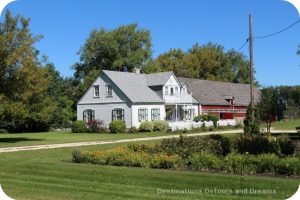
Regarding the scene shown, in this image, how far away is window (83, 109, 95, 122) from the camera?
45.7 m

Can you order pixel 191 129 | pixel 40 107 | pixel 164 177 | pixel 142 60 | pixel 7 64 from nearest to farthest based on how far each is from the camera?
pixel 164 177 < pixel 7 64 < pixel 40 107 < pixel 191 129 < pixel 142 60

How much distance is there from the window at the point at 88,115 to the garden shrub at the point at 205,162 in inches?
1336

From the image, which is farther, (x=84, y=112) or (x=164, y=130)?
(x=84, y=112)

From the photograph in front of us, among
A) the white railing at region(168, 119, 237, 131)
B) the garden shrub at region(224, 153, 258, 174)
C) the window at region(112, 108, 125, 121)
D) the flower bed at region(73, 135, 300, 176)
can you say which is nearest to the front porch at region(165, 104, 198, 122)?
the white railing at region(168, 119, 237, 131)

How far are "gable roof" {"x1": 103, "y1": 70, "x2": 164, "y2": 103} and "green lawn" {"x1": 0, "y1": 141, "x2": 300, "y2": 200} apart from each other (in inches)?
1186

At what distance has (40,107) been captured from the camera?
102 feet

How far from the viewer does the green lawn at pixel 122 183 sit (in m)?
9.54

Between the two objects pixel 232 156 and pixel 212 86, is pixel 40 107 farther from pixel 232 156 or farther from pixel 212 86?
pixel 212 86

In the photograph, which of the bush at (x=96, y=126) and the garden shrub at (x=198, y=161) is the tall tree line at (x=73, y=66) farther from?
the garden shrub at (x=198, y=161)

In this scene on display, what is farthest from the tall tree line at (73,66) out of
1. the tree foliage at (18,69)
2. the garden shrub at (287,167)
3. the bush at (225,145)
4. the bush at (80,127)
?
the garden shrub at (287,167)

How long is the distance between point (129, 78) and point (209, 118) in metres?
8.53

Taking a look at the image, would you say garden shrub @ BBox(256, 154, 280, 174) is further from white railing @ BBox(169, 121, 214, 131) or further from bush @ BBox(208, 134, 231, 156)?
white railing @ BBox(169, 121, 214, 131)

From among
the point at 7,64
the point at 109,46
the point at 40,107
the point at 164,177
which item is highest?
the point at 109,46

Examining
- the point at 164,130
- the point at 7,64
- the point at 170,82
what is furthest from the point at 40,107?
the point at 170,82
